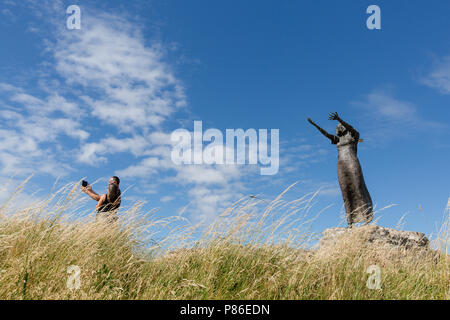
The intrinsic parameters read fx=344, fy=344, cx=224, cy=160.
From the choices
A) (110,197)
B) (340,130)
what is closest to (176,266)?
(110,197)

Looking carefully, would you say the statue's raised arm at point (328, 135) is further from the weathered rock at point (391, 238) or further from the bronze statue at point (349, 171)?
the weathered rock at point (391, 238)

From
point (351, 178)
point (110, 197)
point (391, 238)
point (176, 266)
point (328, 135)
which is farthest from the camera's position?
point (328, 135)

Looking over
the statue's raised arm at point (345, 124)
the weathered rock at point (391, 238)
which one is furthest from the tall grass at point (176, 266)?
the statue's raised arm at point (345, 124)

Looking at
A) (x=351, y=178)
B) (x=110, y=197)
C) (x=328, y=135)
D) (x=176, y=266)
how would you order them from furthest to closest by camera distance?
1. (x=328, y=135)
2. (x=351, y=178)
3. (x=110, y=197)
4. (x=176, y=266)

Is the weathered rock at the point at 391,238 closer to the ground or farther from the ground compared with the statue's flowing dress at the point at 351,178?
closer to the ground

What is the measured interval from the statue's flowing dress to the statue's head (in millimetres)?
73

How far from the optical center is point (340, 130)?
349 inches

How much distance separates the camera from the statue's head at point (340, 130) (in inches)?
347

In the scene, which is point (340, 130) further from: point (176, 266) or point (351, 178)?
point (176, 266)

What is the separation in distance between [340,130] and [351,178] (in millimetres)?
1288

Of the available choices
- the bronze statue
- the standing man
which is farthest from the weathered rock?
the standing man

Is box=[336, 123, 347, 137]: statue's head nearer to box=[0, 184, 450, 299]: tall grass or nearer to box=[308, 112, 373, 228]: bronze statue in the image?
box=[308, 112, 373, 228]: bronze statue

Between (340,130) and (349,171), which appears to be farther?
(340,130)

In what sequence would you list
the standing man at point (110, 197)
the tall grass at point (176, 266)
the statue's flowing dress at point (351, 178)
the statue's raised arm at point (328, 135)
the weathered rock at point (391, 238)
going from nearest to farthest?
the tall grass at point (176, 266), the weathered rock at point (391, 238), the standing man at point (110, 197), the statue's flowing dress at point (351, 178), the statue's raised arm at point (328, 135)
